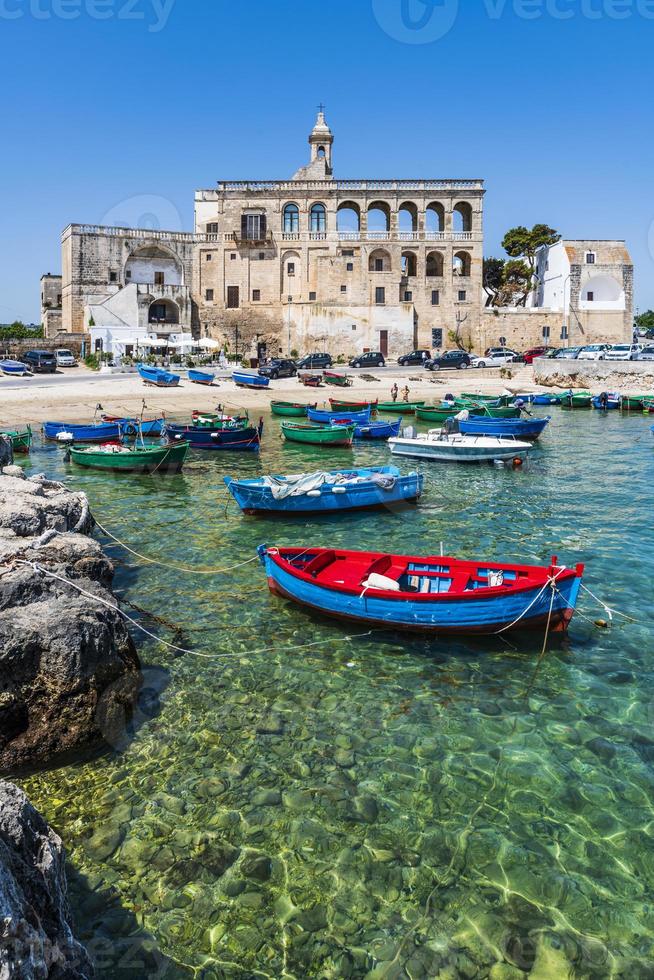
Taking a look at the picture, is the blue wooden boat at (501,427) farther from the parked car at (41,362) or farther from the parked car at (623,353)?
the parked car at (41,362)

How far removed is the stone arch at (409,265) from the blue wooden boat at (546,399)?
23.2 meters

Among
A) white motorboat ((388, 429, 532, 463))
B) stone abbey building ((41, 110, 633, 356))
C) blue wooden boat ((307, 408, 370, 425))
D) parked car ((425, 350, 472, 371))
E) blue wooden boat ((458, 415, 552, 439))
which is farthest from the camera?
stone abbey building ((41, 110, 633, 356))

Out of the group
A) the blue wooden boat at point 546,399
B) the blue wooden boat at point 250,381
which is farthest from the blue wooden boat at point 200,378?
the blue wooden boat at point 546,399

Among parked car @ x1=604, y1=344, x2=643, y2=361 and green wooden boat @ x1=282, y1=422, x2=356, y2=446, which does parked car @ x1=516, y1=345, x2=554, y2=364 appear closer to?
parked car @ x1=604, y1=344, x2=643, y2=361

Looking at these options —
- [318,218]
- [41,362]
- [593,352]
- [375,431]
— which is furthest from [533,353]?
[41,362]

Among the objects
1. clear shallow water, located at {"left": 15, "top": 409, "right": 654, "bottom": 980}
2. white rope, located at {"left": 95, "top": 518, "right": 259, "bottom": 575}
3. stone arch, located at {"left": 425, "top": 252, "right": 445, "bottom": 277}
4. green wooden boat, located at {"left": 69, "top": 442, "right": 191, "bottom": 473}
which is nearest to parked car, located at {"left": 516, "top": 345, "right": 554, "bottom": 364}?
stone arch, located at {"left": 425, "top": 252, "right": 445, "bottom": 277}

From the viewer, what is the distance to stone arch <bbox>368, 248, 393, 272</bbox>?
66.1 metres

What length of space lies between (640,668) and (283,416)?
30479mm

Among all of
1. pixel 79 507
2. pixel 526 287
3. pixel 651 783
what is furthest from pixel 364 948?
pixel 526 287

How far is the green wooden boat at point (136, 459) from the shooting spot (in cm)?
2412

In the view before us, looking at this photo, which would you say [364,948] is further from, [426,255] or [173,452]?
[426,255]

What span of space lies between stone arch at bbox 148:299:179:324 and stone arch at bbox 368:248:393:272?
60.0ft

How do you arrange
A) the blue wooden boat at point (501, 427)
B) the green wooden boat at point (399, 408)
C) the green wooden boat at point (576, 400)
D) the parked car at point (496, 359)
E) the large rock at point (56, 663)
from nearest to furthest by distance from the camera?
the large rock at point (56, 663) < the blue wooden boat at point (501, 427) < the green wooden boat at point (399, 408) < the green wooden boat at point (576, 400) < the parked car at point (496, 359)

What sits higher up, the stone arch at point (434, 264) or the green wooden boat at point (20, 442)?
the stone arch at point (434, 264)
